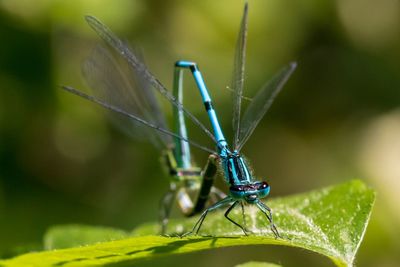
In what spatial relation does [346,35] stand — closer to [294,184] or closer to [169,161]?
[294,184]

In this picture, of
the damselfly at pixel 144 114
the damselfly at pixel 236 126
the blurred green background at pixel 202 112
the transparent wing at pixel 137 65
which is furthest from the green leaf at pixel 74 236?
the blurred green background at pixel 202 112

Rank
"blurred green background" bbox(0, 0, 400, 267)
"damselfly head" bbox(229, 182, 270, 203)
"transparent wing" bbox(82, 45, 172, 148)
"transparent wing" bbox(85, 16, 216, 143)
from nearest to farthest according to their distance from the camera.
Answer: "damselfly head" bbox(229, 182, 270, 203) < "transparent wing" bbox(85, 16, 216, 143) < "transparent wing" bbox(82, 45, 172, 148) < "blurred green background" bbox(0, 0, 400, 267)

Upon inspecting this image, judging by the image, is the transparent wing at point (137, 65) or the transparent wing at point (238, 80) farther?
the transparent wing at point (238, 80)

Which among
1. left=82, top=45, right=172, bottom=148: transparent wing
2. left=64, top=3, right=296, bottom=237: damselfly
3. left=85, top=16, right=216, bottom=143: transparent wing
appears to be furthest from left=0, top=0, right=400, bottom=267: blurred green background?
left=64, top=3, right=296, bottom=237: damselfly

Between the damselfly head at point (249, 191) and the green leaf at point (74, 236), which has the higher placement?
the damselfly head at point (249, 191)

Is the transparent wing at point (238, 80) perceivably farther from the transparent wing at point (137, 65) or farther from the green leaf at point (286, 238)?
the green leaf at point (286, 238)

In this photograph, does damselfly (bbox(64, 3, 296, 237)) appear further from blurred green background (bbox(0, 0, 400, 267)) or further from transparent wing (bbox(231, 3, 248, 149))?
blurred green background (bbox(0, 0, 400, 267))

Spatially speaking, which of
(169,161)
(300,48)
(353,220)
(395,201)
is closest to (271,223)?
(353,220)
